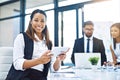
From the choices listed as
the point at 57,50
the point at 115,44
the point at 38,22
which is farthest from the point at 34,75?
the point at 115,44

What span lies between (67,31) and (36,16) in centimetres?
451

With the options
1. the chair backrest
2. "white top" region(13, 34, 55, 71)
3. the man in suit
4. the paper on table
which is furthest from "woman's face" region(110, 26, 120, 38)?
the chair backrest

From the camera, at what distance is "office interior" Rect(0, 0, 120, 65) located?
534cm

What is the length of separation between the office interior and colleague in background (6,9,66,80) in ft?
8.34

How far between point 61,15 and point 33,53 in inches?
188

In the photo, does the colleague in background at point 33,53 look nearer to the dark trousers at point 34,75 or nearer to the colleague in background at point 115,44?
the dark trousers at point 34,75

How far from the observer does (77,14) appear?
19.9ft

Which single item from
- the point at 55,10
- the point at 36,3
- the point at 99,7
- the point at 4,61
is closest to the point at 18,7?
the point at 36,3

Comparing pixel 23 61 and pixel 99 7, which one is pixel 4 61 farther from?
pixel 99 7

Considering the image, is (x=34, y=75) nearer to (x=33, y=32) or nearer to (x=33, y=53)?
(x=33, y=53)

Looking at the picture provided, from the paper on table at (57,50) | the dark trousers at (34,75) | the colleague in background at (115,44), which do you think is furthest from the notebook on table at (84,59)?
the dark trousers at (34,75)

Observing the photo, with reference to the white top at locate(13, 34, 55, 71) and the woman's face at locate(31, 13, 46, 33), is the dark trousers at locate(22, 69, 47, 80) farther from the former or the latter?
the woman's face at locate(31, 13, 46, 33)

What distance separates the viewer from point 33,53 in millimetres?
1778

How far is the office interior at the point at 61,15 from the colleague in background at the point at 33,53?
254cm
